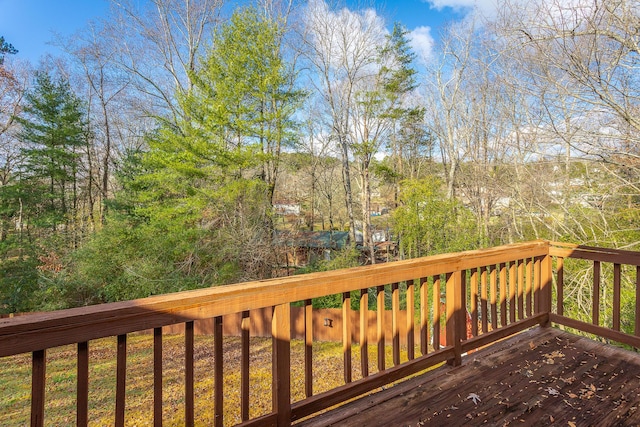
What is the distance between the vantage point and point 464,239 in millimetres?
9055

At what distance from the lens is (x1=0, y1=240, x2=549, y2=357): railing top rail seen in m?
0.96

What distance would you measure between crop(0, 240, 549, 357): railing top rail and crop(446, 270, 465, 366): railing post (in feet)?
0.34

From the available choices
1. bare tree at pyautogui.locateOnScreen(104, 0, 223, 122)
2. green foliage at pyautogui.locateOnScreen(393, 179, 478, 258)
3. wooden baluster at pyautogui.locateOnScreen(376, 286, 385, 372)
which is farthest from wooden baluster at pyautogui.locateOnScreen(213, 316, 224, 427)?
bare tree at pyautogui.locateOnScreen(104, 0, 223, 122)

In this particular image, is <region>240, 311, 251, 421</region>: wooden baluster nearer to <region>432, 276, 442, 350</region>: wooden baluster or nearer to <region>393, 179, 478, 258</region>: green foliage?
<region>432, 276, 442, 350</region>: wooden baluster

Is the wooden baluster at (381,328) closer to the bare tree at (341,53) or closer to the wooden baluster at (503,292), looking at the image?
the wooden baluster at (503,292)

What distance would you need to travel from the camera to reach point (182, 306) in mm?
1230

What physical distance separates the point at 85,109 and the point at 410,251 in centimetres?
1460

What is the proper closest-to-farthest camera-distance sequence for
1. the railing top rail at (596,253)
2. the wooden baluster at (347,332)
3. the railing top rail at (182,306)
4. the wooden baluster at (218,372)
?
the railing top rail at (182,306) → the wooden baluster at (218,372) → the wooden baluster at (347,332) → the railing top rail at (596,253)

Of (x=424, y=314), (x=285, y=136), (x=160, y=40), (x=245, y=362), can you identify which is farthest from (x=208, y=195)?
(x=245, y=362)

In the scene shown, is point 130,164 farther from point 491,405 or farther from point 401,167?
point 491,405

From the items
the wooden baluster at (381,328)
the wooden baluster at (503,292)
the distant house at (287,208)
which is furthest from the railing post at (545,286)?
the distant house at (287,208)

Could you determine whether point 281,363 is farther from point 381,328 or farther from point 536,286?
point 536,286

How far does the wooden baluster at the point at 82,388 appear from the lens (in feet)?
3.50

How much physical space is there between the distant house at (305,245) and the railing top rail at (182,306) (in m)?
9.19
